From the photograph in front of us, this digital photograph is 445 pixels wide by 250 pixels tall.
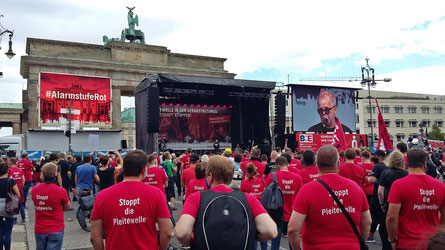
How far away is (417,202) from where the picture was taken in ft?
12.2

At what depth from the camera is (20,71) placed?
3491 cm

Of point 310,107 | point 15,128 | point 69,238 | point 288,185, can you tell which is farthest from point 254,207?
point 15,128

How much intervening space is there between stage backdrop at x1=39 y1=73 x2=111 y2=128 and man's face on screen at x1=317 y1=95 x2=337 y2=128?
19900mm

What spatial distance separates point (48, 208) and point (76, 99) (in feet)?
97.8

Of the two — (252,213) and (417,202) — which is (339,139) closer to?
(417,202)

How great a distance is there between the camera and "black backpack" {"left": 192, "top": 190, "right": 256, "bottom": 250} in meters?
2.48

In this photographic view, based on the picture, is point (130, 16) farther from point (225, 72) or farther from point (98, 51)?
point (225, 72)

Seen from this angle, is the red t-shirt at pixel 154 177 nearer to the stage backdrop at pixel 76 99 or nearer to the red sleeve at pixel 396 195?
the red sleeve at pixel 396 195

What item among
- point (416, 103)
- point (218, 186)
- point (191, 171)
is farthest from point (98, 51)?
point (416, 103)

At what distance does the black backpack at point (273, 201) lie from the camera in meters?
5.61

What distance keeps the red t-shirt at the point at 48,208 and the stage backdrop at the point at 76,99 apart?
27799mm

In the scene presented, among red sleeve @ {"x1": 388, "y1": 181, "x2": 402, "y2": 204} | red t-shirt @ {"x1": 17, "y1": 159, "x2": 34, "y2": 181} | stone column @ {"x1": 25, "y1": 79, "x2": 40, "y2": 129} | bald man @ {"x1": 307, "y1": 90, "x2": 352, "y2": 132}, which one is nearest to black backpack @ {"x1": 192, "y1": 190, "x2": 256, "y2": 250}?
red sleeve @ {"x1": 388, "y1": 181, "x2": 402, "y2": 204}

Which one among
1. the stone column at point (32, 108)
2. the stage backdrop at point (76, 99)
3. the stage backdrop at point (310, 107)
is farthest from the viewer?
the stage backdrop at point (76, 99)

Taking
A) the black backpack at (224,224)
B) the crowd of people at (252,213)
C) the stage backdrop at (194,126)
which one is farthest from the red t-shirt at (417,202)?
the stage backdrop at (194,126)
